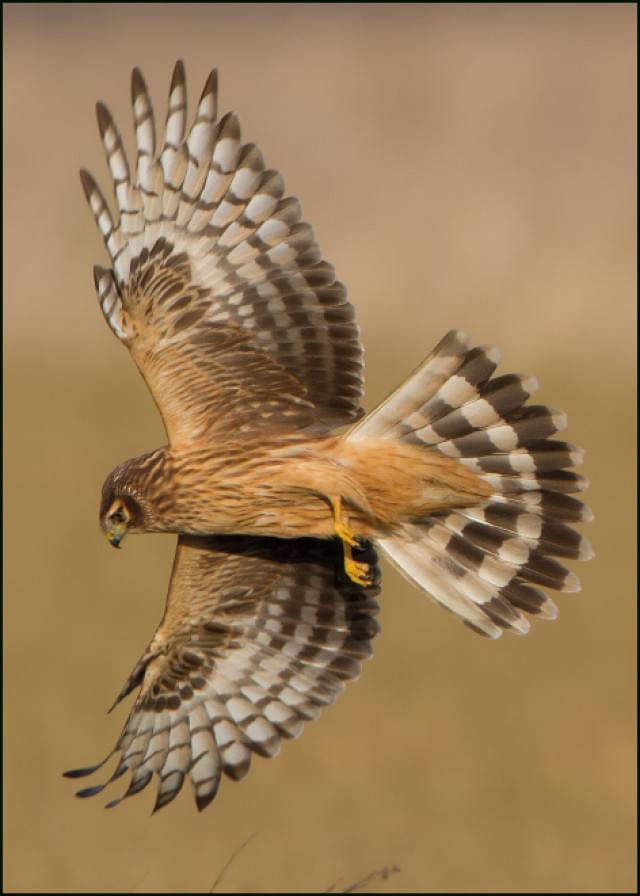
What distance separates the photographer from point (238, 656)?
9.07 meters

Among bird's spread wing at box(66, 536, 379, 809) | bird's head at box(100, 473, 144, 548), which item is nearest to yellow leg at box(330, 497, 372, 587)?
bird's spread wing at box(66, 536, 379, 809)

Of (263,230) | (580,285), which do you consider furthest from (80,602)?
(580,285)

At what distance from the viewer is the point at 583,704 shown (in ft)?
43.4

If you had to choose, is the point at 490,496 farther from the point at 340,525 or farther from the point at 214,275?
the point at 214,275

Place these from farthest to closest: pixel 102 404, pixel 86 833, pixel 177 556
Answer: pixel 102 404 → pixel 86 833 → pixel 177 556

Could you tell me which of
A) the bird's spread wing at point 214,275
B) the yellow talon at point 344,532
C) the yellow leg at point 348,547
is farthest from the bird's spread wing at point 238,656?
the bird's spread wing at point 214,275

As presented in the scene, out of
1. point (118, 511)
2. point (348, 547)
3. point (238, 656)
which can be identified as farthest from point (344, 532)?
point (238, 656)

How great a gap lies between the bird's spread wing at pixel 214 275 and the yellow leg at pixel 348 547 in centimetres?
39

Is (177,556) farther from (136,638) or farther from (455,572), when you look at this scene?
(136,638)

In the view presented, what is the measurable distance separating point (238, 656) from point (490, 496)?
1300 millimetres

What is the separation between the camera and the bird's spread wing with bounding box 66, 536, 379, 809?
881cm

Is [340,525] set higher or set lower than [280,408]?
lower

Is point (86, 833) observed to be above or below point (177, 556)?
below

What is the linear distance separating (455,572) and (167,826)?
3635 mm
